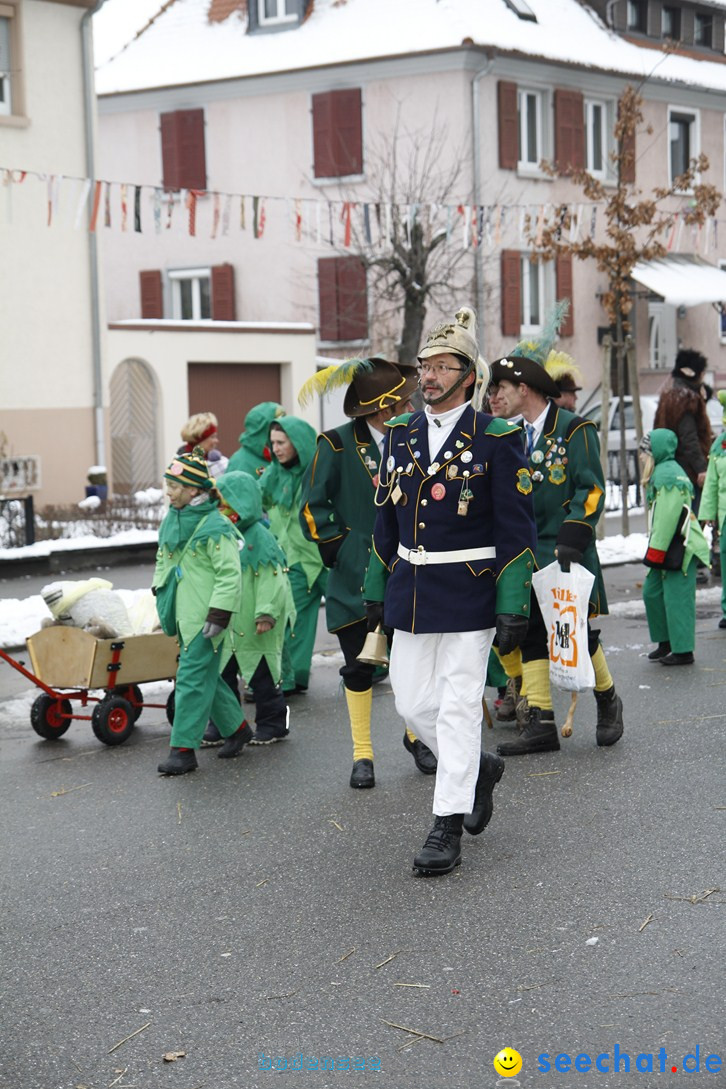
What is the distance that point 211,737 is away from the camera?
8367 mm

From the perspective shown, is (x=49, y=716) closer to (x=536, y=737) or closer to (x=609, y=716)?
(x=536, y=737)

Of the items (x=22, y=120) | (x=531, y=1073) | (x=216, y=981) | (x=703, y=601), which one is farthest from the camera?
(x=22, y=120)

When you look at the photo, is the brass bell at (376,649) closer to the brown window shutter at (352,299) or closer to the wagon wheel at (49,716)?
the wagon wheel at (49,716)

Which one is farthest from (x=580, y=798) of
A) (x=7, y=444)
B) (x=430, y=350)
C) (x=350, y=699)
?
(x=7, y=444)

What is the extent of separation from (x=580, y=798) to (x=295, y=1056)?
287cm

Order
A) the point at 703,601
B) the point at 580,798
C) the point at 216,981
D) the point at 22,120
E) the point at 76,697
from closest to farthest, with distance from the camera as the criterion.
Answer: the point at 216,981 → the point at 580,798 → the point at 76,697 → the point at 703,601 → the point at 22,120

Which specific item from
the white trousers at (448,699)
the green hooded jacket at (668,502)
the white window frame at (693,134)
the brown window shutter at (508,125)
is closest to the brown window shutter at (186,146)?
the brown window shutter at (508,125)

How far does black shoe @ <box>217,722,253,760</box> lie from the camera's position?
8000 mm

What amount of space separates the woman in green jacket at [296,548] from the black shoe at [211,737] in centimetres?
141

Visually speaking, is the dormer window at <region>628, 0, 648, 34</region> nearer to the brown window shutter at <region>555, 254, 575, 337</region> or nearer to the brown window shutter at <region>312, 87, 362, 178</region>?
the brown window shutter at <region>555, 254, 575, 337</region>

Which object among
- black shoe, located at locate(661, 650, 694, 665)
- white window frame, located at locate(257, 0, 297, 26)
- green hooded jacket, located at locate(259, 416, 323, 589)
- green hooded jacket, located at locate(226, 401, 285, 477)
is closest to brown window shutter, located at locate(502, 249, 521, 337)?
white window frame, located at locate(257, 0, 297, 26)

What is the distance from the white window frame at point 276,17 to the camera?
34.2 meters

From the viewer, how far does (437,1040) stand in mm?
4230

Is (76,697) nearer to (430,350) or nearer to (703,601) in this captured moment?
(430,350)
